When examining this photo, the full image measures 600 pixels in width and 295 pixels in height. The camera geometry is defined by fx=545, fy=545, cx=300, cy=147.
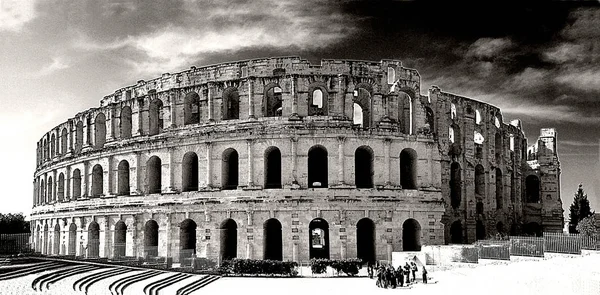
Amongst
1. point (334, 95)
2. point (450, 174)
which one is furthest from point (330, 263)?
point (450, 174)

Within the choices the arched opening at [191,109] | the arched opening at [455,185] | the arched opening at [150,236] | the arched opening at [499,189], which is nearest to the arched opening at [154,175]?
the arched opening at [150,236]

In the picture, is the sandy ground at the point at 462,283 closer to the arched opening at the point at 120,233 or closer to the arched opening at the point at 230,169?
the arched opening at the point at 230,169

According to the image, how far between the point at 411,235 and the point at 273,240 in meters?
8.34

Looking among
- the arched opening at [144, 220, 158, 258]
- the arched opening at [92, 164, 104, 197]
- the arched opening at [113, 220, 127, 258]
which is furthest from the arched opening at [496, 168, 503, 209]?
the arched opening at [92, 164, 104, 197]

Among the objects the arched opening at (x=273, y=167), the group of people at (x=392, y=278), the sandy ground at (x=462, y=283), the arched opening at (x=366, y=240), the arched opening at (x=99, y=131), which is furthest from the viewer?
the arched opening at (x=99, y=131)

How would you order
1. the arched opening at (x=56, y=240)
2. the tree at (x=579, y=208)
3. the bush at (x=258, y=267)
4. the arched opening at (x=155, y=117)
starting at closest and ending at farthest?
the bush at (x=258, y=267), the arched opening at (x=155, y=117), the arched opening at (x=56, y=240), the tree at (x=579, y=208)

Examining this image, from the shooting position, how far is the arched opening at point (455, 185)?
36094 mm

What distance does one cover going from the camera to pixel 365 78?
105 ft

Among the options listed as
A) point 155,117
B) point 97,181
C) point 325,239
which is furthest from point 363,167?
point 97,181

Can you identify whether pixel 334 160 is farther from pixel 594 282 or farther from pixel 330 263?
pixel 594 282

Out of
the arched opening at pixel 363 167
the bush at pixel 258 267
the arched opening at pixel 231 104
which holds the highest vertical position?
the arched opening at pixel 231 104

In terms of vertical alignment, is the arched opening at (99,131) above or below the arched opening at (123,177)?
Answer: above

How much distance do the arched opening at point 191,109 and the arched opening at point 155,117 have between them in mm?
2099

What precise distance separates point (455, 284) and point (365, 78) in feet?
46.9
